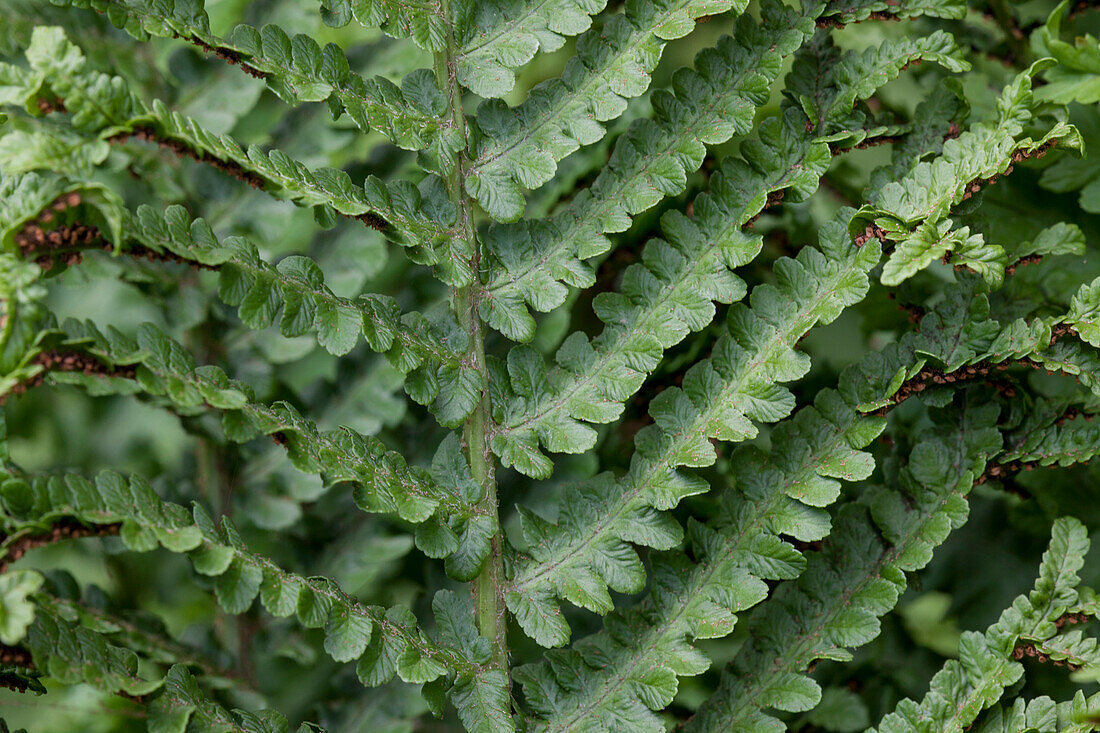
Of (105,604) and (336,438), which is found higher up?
(336,438)

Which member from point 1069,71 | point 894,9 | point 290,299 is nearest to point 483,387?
point 290,299

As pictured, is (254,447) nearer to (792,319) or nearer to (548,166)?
(548,166)

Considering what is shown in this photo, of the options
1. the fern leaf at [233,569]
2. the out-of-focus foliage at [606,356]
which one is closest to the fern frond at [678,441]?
the out-of-focus foliage at [606,356]

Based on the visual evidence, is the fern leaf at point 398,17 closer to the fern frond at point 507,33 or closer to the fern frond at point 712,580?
the fern frond at point 507,33

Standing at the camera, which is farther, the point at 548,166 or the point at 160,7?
the point at 548,166

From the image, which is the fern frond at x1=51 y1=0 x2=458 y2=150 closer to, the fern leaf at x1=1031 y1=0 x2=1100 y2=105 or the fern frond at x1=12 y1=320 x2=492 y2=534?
the fern frond at x1=12 y1=320 x2=492 y2=534

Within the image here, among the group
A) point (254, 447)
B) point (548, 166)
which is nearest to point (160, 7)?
point (548, 166)

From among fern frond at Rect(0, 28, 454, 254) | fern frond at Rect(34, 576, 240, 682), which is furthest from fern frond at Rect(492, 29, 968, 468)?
fern frond at Rect(34, 576, 240, 682)
